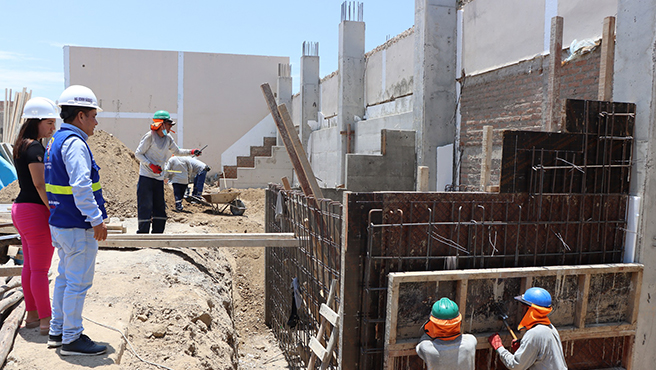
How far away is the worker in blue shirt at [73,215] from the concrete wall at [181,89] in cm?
2039

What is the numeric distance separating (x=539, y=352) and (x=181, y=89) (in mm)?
22020

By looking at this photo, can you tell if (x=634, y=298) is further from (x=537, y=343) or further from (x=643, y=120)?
(x=643, y=120)

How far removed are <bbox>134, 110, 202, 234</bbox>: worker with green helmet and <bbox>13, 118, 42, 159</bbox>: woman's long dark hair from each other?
9.40ft

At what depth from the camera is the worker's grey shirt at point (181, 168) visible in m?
11.5

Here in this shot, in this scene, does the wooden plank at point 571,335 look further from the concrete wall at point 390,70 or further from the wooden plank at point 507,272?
the concrete wall at point 390,70

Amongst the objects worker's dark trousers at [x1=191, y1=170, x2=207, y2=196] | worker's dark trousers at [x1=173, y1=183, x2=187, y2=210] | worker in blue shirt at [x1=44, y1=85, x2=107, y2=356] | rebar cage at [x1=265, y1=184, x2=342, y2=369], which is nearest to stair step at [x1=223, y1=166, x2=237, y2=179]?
worker's dark trousers at [x1=191, y1=170, x2=207, y2=196]

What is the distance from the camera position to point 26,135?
3420 millimetres

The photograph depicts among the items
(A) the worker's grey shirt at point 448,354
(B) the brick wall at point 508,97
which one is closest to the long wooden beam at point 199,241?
(A) the worker's grey shirt at point 448,354

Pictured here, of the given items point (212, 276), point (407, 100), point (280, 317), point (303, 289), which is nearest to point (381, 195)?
point (303, 289)

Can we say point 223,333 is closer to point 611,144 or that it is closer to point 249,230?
point 611,144

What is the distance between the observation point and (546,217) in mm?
4113

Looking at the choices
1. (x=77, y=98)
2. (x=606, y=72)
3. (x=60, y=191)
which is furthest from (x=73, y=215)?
(x=606, y=72)

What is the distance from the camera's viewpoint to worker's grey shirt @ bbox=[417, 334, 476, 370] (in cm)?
341

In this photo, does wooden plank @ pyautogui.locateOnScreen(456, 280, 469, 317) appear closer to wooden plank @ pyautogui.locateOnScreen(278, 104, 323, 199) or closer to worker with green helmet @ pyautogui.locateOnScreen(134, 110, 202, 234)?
wooden plank @ pyautogui.locateOnScreen(278, 104, 323, 199)
